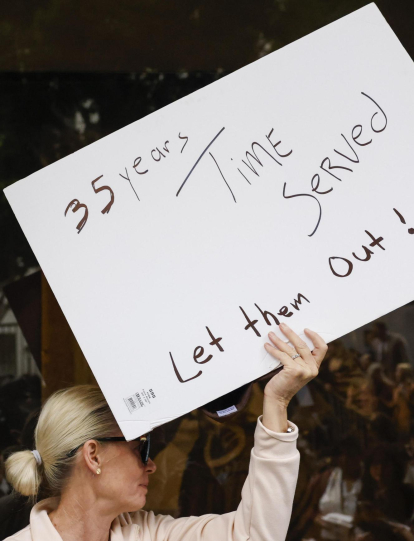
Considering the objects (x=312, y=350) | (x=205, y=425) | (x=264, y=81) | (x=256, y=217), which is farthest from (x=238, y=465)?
(x=264, y=81)

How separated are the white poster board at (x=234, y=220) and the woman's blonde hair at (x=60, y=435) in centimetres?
30

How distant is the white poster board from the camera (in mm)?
970

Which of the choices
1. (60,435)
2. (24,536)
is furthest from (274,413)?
(24,536)

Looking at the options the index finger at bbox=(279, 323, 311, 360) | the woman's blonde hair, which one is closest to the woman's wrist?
the index finger at bbox=(279, 323, 311, 360)

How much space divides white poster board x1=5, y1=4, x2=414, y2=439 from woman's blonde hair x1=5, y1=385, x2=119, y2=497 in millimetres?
303

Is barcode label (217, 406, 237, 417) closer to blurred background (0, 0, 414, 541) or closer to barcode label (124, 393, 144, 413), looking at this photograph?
barcode label (124, 393, 144, 413)

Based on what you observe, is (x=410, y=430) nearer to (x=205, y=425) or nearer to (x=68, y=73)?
(x=205, y=425)

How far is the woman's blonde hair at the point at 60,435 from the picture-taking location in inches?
48.1

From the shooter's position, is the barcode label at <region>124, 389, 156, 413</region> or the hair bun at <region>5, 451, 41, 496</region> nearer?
the barcode label at <region>124, 389, 156, 413</region>

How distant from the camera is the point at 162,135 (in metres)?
1.05

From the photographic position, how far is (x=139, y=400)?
955mm

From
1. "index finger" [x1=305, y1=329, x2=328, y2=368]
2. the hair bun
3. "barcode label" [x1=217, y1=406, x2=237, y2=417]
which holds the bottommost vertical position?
"barcode label" [x1=217, y1=406, x2=237, y2=417]

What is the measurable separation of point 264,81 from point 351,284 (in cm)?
41

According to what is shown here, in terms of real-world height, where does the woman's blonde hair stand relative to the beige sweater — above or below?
above
